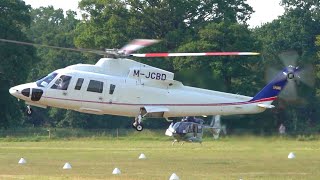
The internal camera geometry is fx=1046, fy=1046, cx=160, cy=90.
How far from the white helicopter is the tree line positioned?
24657mm

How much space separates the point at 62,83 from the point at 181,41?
1877 inches

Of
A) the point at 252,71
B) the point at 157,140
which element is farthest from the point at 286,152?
the point at 252,71

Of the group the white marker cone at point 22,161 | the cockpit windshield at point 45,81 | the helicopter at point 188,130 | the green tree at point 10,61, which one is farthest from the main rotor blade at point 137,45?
the green tree at point 10,61

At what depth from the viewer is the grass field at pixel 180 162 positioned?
38.6m

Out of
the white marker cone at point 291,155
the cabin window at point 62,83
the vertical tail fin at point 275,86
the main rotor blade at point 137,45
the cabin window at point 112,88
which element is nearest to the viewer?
the main rotor blade at point 137,45

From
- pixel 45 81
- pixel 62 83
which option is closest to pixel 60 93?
pixel 62 83

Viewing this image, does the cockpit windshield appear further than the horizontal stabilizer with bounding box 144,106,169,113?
No

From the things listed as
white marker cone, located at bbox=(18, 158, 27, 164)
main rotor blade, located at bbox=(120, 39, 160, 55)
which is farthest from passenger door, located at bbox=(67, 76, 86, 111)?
white marker cone, located at bbox=(18, 158, 27, 164)

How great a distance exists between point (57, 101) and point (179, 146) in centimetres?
1953

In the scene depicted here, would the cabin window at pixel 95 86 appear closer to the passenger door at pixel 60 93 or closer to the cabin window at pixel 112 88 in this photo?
the cabin window at pixel 112 88

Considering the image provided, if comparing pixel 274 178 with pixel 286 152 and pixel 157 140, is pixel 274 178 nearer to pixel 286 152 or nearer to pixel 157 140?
pixel 286 152

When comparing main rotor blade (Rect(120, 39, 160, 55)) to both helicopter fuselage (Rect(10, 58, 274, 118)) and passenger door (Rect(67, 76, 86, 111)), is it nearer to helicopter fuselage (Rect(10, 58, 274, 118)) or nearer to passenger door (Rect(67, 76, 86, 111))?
helicopter fuselage (Rect(10, 58, 274, 118))

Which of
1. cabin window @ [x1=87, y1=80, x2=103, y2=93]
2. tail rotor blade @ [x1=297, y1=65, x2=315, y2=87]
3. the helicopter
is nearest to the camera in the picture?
cabin window @ [x1=87, y1=80, x2=103, y2=93]

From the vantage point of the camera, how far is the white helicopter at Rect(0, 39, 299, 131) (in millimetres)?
44438
